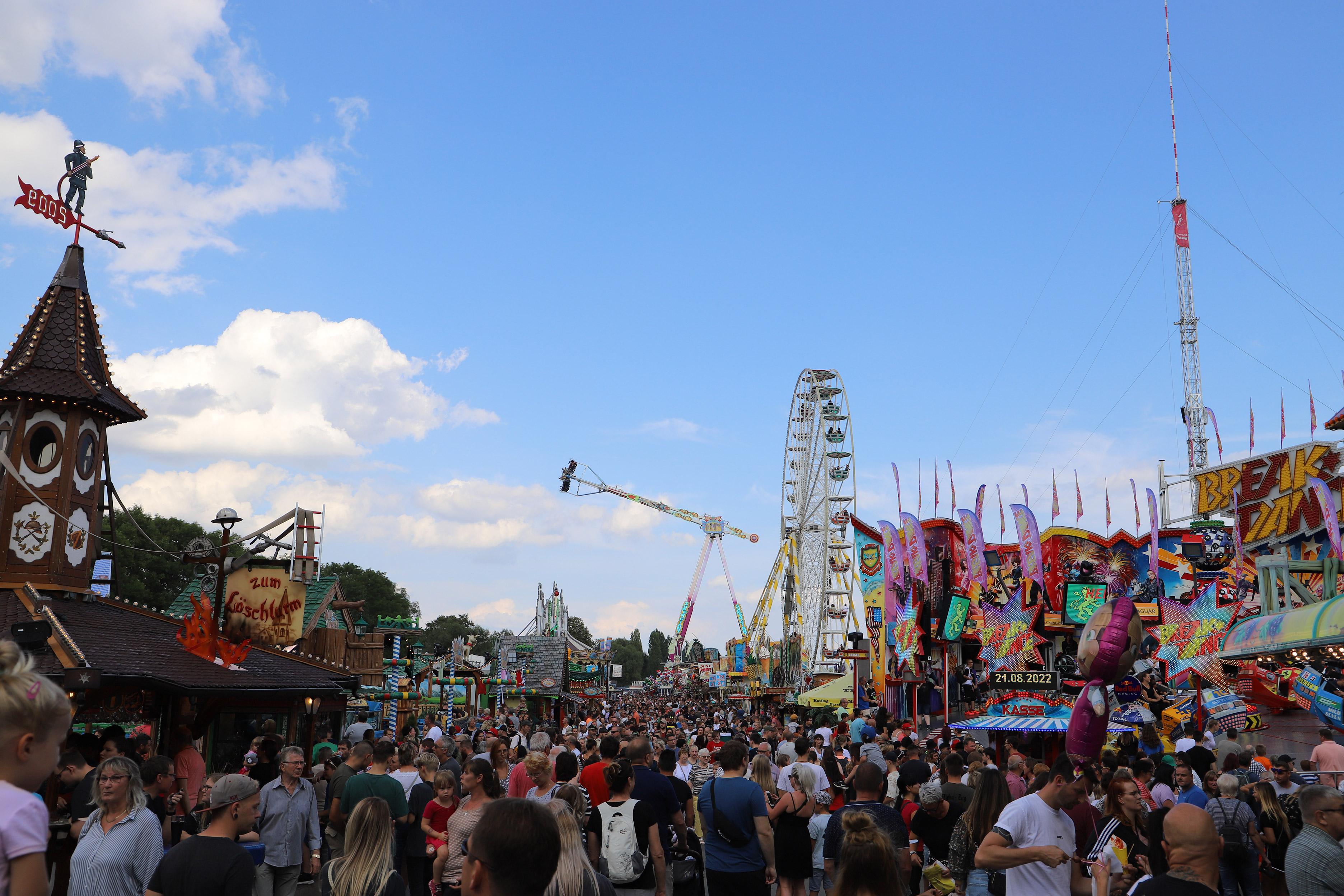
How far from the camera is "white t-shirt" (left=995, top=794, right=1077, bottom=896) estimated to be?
5.08 m

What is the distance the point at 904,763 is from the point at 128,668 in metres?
10.1

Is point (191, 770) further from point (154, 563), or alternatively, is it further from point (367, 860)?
point (154, 563)

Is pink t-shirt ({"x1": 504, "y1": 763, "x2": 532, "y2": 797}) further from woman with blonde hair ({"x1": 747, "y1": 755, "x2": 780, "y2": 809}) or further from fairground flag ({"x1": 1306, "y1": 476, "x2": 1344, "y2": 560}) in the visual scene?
fairground flag ({"x1": 1306, "y1": 476, "x2": 1344, "y2": 560})

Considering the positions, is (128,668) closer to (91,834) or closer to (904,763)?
(91,834)

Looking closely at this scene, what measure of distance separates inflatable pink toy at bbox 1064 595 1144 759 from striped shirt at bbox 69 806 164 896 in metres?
12.1

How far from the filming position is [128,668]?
12.8 m

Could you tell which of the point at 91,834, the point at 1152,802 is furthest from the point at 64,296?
the point at 1152,802

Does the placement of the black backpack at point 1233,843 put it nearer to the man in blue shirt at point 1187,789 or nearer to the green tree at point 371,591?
the man in blue shirt at point 1187,789

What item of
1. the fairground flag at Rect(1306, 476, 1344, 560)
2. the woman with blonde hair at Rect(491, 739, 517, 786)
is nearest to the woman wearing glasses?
the woman with blonde hair at Rect(491, 739, 517, 786)

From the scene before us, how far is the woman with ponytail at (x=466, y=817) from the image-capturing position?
6.35 metres

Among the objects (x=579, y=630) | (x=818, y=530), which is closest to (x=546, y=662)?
(x=818, y=530)

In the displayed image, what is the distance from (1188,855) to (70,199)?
1905 cm

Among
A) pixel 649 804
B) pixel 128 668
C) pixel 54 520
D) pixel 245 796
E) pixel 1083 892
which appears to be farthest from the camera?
pixel 54 520

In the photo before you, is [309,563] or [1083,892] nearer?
[1083,892]
